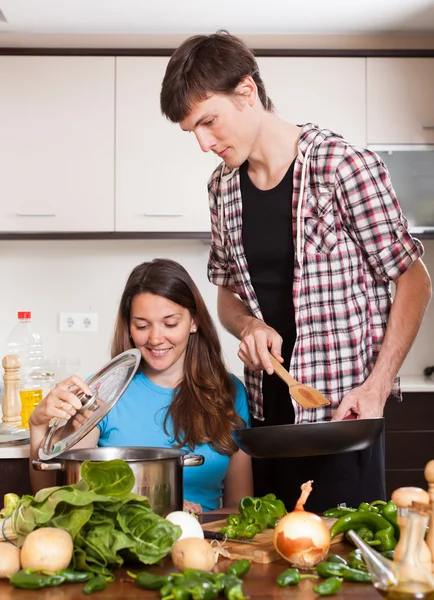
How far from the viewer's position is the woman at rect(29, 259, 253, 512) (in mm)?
1925

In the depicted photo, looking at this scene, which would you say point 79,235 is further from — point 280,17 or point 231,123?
point 231,123

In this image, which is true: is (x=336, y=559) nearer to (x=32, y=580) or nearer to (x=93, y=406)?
(x=32, y=580)

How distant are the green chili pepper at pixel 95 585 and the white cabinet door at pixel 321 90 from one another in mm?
2651

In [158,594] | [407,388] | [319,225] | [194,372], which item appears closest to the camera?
[158,594]

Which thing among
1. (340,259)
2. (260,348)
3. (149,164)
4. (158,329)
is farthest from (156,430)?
(149,164)

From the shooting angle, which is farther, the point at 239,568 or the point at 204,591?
the point at 239,568

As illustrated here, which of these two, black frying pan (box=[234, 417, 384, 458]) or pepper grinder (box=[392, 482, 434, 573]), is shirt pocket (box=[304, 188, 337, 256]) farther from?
pepper grinder (box=[392, 482, 434, 573])

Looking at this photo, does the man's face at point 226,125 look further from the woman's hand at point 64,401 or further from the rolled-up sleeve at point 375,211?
the woman's hand at point 64,401

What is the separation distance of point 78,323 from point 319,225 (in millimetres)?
2100

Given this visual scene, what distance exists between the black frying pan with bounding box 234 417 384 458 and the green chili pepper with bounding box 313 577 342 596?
0.27 meters

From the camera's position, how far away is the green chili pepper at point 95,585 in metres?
0.99

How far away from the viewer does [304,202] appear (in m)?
1.70

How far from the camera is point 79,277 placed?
11.9 ft

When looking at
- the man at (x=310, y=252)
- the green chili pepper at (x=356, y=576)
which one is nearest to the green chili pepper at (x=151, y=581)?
the green chili pepper at (x=356, y=576)
